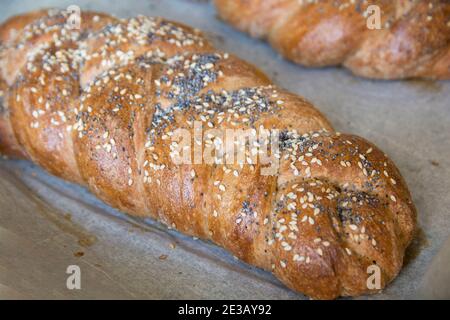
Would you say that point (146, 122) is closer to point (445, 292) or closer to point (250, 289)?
point (250, 289)

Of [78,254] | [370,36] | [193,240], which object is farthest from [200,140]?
[370,36]

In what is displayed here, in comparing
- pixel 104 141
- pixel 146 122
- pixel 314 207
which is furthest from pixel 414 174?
pixel 104 141

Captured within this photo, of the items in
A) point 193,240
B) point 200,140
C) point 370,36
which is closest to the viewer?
point 200,140

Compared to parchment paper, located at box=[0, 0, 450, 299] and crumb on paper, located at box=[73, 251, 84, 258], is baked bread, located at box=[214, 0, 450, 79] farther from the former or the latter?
crumb on paper, located at box=[73, 251, 84, 258]

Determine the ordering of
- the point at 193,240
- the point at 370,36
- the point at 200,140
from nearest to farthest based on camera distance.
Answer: the point at 200,140 → the point at 193,240 → the point at 370,36

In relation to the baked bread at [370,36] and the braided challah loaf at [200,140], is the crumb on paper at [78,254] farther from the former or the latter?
the baked bread at [370,36]

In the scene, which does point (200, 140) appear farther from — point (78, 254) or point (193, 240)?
point (78, 254)

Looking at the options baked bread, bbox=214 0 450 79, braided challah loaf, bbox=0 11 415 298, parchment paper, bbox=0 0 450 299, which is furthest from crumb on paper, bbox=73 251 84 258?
baked bread, bbox=214 0 450 79
